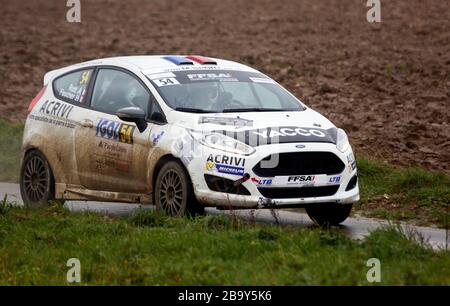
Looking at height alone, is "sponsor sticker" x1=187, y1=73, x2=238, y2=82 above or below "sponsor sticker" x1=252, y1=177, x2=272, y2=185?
above

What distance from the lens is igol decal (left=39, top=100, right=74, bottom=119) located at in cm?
1315

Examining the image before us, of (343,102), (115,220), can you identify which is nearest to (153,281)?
(115,220)

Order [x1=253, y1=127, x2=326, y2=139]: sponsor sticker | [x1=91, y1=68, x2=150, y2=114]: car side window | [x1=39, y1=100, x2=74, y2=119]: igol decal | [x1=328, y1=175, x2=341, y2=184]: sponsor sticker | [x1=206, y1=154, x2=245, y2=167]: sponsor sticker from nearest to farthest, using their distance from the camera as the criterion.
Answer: [x1=206, y1=154, x2=245, y2=167]: sponsor sticker, [x1=253, y1=127, x2=326, y2=139]: sponsor sticker, [x1=328, y1=175, x2=341, y2=184]: sponsor sticker, [x1=91, y1=68, x2=150, y2=114]: car side window, [x1=39, y1=100, x2=74, y2=119]: igol decal

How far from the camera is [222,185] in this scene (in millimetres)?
11211

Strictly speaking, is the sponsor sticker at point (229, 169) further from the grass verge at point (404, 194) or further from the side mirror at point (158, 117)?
the grass verge at point (404, 194)

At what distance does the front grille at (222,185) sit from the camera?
11141 millimetres

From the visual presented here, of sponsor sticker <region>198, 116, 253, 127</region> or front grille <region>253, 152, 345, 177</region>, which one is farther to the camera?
sponsor sticker <region>198, 116, 253, 127</region>

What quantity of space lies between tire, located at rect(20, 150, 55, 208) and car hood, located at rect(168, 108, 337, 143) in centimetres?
217

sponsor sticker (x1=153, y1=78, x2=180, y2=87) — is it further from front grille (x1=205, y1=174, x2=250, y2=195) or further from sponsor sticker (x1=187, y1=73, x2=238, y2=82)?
front grille (x1=205, y1=174, x2=250, y2=195)

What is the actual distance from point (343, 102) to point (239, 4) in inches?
485

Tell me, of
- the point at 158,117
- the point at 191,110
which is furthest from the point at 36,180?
the point at 191,110

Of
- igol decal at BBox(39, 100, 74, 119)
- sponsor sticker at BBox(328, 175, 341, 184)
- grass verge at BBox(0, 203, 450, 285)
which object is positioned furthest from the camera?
igol decal at BBox(39, 100, 74, 119)

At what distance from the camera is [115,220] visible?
11.4 metres

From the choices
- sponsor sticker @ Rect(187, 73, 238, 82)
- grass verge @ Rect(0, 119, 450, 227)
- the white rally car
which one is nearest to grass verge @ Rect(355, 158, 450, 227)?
grass verge @ Rect(0, 119, 450, 227)
